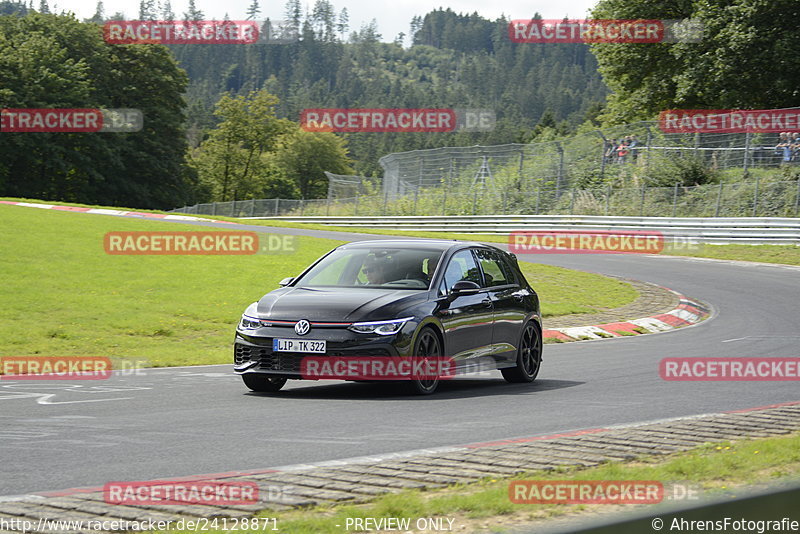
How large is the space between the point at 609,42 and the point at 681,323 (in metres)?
30.8

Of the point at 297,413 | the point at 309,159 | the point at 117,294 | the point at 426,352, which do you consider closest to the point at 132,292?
the point at 117,294

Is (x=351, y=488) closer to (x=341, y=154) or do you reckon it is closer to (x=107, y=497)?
(x=107, y=497)

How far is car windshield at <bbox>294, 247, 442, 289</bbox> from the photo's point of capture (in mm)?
11125

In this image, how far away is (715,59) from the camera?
42.1 metres

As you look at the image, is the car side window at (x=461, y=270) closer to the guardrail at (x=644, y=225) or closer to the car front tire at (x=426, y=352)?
the car front tire at (x=426, y=352)

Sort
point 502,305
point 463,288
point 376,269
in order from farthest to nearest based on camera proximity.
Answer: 1. point 502,305
2. point 376,269
3. point 463,288

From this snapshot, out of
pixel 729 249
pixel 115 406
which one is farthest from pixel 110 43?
pixel 115 406

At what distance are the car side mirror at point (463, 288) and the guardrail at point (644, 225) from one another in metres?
26.1

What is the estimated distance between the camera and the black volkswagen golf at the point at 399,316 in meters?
10.1

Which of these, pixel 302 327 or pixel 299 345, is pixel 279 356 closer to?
pixel 299 345

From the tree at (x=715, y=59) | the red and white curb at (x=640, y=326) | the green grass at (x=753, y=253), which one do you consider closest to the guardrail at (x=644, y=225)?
the green grass at (x=753, y=253)

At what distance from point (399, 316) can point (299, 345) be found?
99cm

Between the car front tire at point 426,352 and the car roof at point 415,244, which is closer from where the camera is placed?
the car front tire at point 426,352

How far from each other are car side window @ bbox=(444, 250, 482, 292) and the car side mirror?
12 cm
